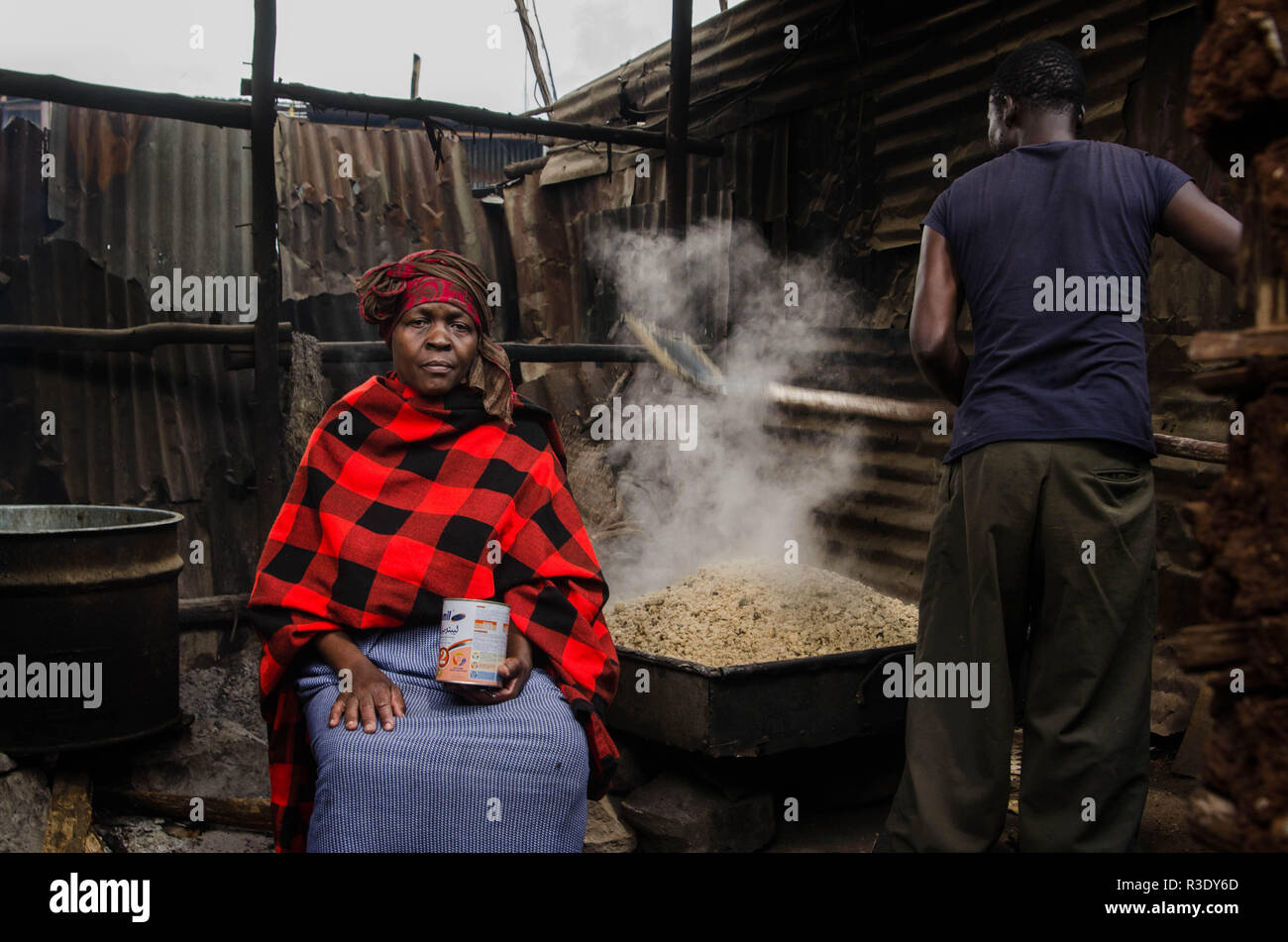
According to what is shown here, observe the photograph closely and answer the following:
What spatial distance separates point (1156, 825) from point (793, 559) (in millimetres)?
2161

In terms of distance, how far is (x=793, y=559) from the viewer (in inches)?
201

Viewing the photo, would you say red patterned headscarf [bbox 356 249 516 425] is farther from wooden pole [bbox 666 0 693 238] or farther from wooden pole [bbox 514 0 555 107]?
wooden pole [bbox 514 0 555 107]

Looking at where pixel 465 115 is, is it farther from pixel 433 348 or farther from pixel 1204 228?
pixel 1204 228

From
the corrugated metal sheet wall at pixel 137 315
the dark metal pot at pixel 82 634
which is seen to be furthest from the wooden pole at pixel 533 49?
the dark metal pot at pixel 82 634

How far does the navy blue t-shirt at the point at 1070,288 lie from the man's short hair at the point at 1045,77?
134 millimetres

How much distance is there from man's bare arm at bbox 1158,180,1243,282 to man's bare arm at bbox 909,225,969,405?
0.54 metres

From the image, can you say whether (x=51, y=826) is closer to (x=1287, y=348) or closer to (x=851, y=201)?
(x=1287, y=348)

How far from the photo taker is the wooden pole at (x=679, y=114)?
5629 millimetres

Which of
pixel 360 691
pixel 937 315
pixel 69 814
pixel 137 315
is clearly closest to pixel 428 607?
pixel 360 691

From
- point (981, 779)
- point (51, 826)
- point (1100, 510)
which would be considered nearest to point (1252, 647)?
A: point (1100, 510)

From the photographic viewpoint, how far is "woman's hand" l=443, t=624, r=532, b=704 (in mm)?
2295

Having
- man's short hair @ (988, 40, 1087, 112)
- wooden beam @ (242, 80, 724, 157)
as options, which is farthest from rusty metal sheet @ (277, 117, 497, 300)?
man's short hair @ (988, 40, 1087, 112)

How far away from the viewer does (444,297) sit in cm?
284

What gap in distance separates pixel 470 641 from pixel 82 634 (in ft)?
7.00
